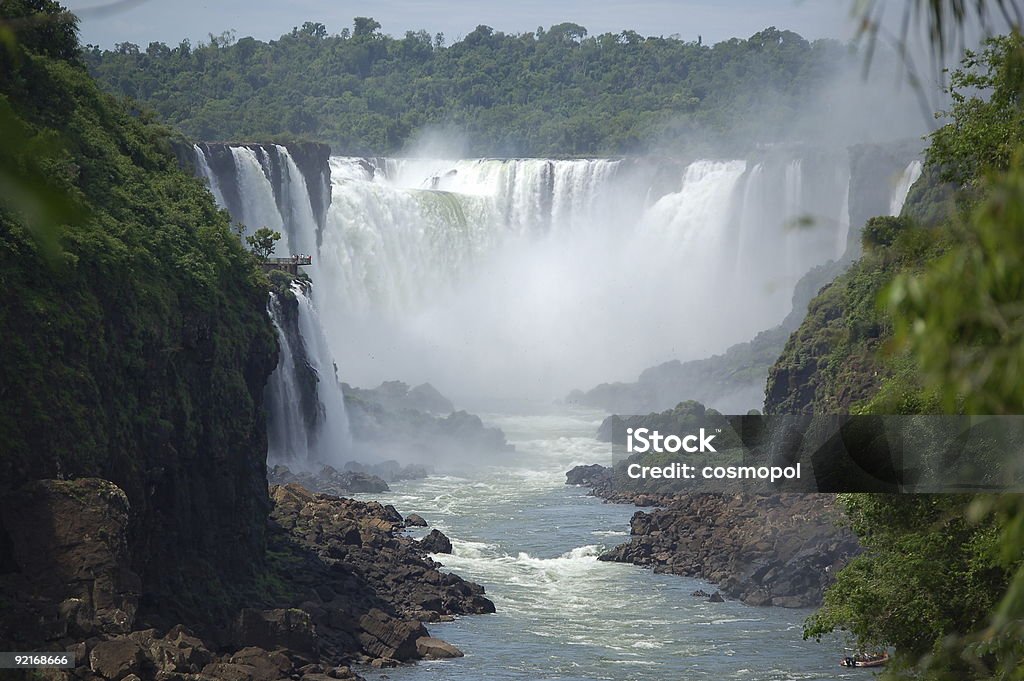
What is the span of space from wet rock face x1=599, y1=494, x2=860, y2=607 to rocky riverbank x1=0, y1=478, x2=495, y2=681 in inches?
253

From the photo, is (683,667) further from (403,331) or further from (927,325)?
(403,331)

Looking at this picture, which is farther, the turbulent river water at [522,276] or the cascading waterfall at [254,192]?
the cascading waterfall at [254,192]

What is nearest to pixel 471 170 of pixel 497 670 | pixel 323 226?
pixel 323 226

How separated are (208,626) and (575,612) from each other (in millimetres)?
8466

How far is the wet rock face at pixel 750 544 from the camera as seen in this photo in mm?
37062

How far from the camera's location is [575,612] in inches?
1356

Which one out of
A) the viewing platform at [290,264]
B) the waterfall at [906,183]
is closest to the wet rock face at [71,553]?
the viewing platform at [290,264]

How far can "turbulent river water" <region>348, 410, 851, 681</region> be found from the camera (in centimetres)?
2956

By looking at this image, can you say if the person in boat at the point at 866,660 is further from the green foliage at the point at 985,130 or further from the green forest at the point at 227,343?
the green foliage at the point at 985,130

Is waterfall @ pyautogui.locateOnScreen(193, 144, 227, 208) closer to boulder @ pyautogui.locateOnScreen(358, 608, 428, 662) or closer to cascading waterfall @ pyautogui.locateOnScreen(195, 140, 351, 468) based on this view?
cascading waterfall @ pyautogui.locateOnScreen(195, 140, 351, 468)

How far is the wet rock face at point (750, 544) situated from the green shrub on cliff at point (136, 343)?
36.6ft

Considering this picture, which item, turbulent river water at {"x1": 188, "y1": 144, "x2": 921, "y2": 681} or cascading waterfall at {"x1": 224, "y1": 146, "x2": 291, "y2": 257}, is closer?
turbulent river water at {"x1": 188, "y1": 144, "x2": 921, "y2": 681}

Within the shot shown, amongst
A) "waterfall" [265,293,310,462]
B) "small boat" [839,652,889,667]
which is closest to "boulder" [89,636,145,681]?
"small boat" [839,652,889,667]

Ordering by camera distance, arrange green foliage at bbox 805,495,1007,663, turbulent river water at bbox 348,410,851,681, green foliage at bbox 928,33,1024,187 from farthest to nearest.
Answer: turbulent river water at bbox 348,410,851,681
green foliage at bbox 805,495,1007,663
green foliage at bbox 928,33,1024,187
